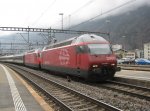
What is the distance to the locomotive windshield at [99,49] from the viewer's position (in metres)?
21.1

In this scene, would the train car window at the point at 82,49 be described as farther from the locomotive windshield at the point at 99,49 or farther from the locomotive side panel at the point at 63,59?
the locomotive side panel at the point at 63,59

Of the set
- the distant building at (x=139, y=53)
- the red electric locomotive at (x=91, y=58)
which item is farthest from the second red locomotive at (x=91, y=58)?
the distant building at (x=139, y=53)

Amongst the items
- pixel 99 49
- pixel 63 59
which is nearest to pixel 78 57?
pixel 99 49

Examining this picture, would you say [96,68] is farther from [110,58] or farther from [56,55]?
[56,55]

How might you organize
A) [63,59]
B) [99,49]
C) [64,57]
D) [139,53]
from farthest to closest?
[139,53] < [63,59] < [64,57] < [99,49]

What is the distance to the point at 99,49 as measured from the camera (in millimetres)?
21438

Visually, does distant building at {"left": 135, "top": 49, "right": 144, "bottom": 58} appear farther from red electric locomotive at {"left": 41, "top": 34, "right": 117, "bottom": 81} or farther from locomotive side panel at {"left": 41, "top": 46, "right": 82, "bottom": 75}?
red electric locomotive at {"left": 41, "top": 34, "right": 117, "bottom": 81}

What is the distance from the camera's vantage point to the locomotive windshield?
21141 millimetres

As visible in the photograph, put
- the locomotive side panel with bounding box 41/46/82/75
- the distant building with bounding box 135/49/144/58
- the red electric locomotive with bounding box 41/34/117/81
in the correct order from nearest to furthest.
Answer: the red electric locomotive with bounding box 41/34/117/81
the locomotive side panel with bounding box 41/46/82/75
the distant building with bounding box 135/49/144/58

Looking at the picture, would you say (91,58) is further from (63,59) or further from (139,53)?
(139,53)

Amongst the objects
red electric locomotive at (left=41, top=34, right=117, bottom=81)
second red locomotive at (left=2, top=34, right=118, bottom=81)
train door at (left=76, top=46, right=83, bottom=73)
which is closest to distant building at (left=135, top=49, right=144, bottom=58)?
second red locomotive at (left=2, top=34, right=118, bottom=81)

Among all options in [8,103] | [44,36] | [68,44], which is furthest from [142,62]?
[8,103]

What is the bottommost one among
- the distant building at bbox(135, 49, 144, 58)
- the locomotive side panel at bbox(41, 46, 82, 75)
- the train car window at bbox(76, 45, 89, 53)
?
the locomotive side panel at bbox(41, 46, 82, 75)

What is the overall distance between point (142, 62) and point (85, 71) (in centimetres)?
4491
